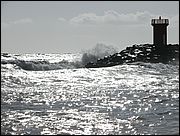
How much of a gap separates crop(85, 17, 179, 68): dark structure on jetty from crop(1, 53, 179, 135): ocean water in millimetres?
10475

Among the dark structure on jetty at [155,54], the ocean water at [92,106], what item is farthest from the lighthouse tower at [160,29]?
the ocean water at [92,106]

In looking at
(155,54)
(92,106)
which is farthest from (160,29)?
(92,106)

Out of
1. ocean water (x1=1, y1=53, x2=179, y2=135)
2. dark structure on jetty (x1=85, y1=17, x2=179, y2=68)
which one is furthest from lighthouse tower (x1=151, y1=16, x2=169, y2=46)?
ocean water (x1=1, y1=53, x2=179, y2=135)

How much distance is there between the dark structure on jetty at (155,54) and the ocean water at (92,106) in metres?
10.5

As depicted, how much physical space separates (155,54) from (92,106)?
2512 centimetres

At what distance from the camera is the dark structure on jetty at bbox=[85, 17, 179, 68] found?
3475cm

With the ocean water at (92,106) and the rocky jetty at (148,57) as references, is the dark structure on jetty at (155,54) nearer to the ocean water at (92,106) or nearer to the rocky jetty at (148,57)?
the rocky jetty at (148,57)

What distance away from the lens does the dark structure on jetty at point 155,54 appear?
114ft

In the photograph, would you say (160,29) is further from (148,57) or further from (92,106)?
(92,106)

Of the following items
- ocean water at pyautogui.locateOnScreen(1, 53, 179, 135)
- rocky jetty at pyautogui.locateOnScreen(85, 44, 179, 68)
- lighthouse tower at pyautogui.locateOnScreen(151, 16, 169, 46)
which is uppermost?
lighthouse tower at pyautogui.locateOnScreen(151, 16, 169, 46)

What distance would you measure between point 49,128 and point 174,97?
6.63 m

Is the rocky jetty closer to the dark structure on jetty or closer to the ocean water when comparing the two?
the dark structure on jetty

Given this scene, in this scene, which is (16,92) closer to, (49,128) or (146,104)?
(146,104)

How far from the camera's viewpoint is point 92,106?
46.4ft
